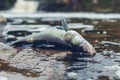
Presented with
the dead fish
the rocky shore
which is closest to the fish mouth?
the dead fish

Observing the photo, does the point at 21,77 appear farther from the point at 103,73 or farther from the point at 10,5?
the point at 10,5

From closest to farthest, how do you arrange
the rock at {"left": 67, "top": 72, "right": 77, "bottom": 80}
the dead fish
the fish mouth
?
1. the rock at {"left": 67, "top": 72, "right": 77, "bottom": 80}
2. the fish mouth
3. the dead fish

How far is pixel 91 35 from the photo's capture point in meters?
18.2

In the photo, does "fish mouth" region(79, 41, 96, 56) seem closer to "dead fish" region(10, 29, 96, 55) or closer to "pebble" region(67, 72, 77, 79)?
"dead fish" region(10, 29, 96, 55)

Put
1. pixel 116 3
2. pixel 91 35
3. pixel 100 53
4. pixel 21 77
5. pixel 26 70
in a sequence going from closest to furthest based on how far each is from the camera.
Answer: pixel 21 77 → pixel 26 70 → pixel 100 53 → pixel 91 35 → pixel 116 3

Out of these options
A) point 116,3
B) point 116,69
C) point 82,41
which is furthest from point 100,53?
point 116,3

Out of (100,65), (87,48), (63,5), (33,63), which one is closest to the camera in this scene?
(100,65)

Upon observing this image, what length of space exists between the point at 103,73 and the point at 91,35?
25.4 feet

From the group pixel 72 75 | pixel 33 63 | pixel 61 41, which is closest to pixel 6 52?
pixel 33 63

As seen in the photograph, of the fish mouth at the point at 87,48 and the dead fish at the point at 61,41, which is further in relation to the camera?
the dead fish at the point at 61,41

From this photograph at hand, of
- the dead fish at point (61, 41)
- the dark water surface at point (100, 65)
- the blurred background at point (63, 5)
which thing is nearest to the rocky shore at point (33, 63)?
the dead fish at point (61, 41)

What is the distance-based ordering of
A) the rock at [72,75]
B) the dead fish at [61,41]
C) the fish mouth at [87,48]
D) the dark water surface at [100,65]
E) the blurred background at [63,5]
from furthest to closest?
1. the blurred background at [63,5]
2. the dead fish at [61,41]
3. the fish mouth at [87,48]
4. the dark water surface at [100,65]
5. the rock at [72,75]

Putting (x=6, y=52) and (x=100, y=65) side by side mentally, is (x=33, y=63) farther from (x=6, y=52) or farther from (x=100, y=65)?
(x=100, y=65)

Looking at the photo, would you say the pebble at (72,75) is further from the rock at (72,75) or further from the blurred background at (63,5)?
the blurred background at (63,5)
